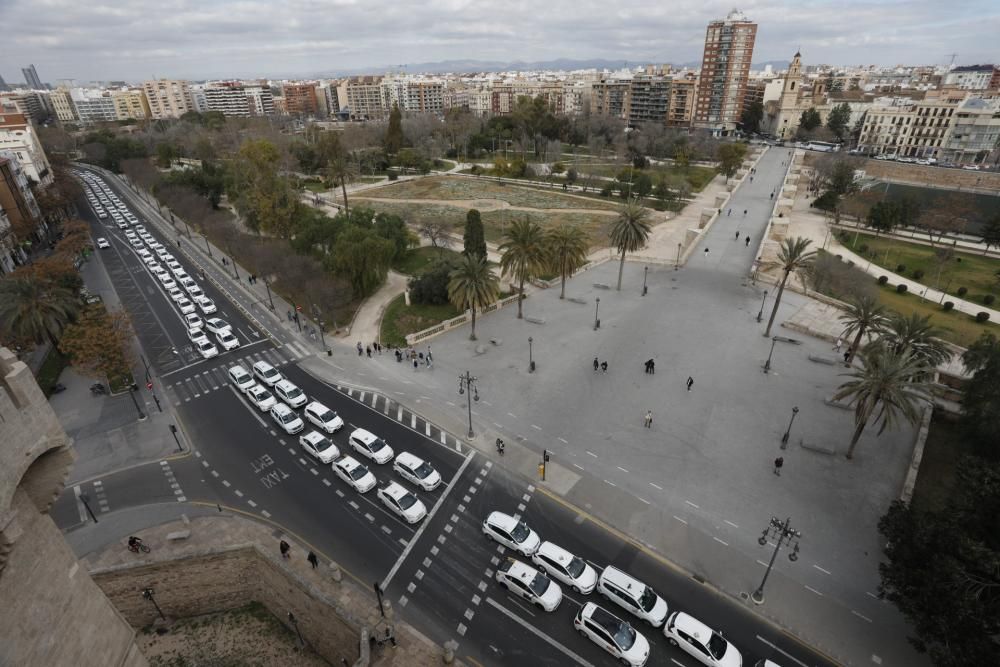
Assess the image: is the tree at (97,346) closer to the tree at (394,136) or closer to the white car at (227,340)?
the white car at (227,340)

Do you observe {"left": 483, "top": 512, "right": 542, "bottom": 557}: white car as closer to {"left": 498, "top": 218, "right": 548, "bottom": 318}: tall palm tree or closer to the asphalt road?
the asphalt road

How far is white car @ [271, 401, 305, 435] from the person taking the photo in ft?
99.6

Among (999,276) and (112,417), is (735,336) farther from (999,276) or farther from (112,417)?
(112,417)

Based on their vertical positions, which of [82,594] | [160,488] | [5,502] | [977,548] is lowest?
[160,488]

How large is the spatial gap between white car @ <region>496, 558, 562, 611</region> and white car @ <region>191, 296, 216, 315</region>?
39.7m

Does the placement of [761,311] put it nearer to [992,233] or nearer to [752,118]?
[992,233]

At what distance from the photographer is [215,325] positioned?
43750mm

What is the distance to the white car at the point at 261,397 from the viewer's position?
106ft

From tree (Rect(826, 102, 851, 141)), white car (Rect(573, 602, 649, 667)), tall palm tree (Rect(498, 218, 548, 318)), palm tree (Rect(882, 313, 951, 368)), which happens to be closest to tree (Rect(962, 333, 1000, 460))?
palm tree (Rect(882, 313, 951, 368))

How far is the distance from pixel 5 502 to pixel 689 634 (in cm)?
2078

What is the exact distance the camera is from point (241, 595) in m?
23.3

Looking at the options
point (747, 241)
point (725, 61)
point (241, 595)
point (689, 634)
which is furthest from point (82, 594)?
point (725, 61)

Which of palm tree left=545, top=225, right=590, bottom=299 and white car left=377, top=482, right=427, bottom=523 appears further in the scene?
palm tree left=545, top=225, right=590, bottom=299

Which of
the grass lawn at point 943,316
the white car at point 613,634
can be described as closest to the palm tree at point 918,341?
the grass lawn at point 943,316
